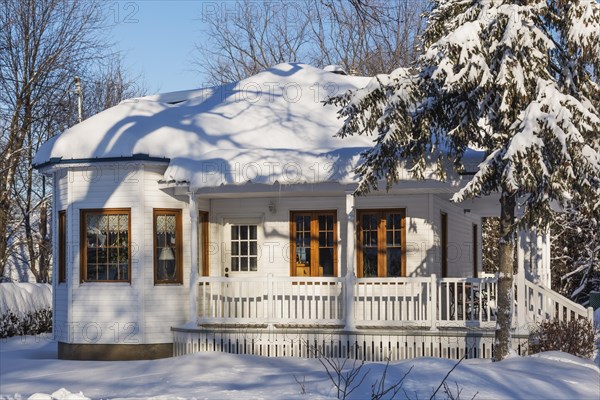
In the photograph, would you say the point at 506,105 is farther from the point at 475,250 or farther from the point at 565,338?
the point at 475,250

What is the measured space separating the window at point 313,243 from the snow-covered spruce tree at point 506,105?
4.00m

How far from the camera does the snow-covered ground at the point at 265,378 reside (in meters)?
10.9

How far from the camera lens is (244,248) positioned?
1847 centimetres

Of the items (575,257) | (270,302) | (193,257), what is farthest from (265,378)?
(575,257)

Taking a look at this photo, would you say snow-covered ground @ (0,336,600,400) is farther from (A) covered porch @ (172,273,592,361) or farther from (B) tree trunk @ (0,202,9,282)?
(B) tree trunk @ (0,202,9,282)

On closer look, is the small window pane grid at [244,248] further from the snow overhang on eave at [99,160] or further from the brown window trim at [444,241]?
the brown window trim at [444,241]

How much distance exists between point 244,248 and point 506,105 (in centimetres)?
766

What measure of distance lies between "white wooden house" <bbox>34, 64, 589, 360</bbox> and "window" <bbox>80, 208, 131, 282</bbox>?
0.03 metres

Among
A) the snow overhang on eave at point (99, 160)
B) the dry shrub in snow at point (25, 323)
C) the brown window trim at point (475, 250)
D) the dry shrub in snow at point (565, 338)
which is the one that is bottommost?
the dry shrub in snow at point (25, 323)

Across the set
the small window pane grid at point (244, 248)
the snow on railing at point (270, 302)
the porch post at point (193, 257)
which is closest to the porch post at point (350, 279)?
the snow on railing at point (270, 302)

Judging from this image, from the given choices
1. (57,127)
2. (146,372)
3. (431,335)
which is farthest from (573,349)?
(57,127)

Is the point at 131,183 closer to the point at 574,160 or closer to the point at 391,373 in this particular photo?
the point at 391,373

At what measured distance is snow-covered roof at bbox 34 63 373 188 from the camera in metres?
15.8

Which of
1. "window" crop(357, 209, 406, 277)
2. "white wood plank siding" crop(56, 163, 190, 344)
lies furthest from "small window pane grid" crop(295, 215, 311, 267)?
"white wood plank siding" crop(56, 163, 190, 344)
